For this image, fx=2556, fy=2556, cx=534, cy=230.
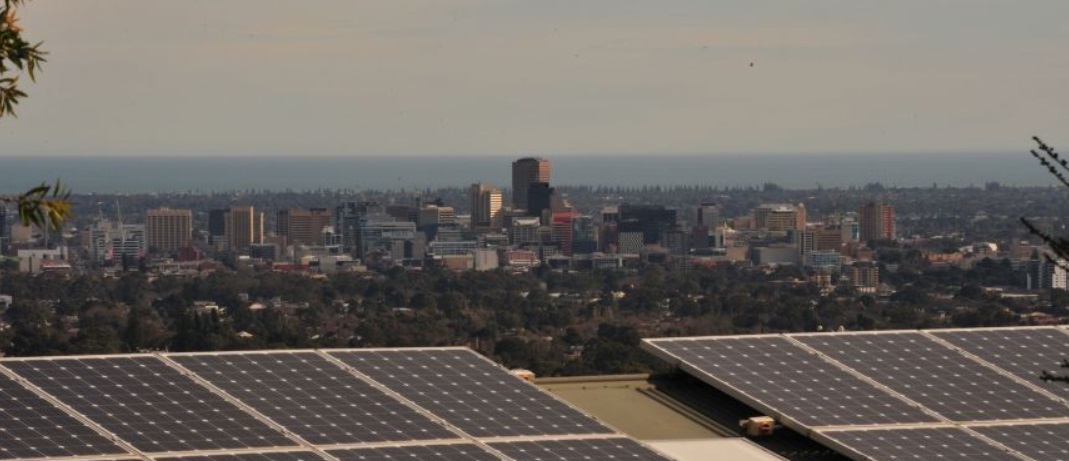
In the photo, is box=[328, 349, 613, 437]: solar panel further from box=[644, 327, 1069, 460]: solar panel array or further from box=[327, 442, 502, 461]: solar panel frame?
box=[644, 327, 1069, 460]: solar panel array

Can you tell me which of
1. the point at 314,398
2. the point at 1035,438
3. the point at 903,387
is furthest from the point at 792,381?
the point at 314,398

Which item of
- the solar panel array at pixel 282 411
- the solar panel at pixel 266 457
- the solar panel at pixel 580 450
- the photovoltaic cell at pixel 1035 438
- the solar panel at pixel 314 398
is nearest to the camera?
the solar panel at pixel 266 457

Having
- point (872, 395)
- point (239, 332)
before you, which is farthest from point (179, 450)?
point (239, 332)

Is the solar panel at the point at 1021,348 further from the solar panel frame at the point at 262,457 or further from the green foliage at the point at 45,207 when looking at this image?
the green foliage at the point at 45,207

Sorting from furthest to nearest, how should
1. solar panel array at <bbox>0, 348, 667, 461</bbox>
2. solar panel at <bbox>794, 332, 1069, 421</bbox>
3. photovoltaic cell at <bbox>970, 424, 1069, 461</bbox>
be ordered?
solar panel at <bbox>794, 332, 1069, 421</bbox>, photovoltaic cell at <bbox>970, 424, 1069, 461</bbox>, solar panel array at <bbox>0, 348, 667, 461</bbox>

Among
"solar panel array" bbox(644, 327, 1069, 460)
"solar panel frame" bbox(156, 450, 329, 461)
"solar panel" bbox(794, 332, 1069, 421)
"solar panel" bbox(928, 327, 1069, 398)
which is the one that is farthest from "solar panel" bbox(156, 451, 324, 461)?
"solar panel" bbox(928, 327, 1069, 398)

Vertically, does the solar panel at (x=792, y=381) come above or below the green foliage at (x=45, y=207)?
below

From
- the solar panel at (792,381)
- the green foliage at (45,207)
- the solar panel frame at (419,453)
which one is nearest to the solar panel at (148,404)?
the solar panel frame at (419,453)
